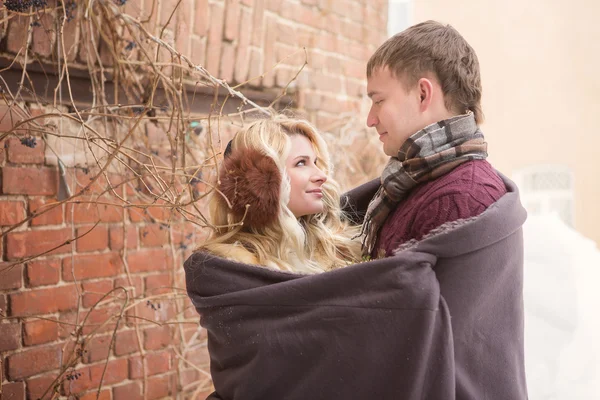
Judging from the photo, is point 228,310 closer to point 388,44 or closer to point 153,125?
point 388,44

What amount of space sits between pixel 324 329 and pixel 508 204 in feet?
1.75

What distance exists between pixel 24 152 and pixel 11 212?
211 mm

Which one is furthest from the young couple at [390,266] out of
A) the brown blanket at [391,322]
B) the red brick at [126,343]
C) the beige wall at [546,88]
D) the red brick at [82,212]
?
the beige wall at [546,88]

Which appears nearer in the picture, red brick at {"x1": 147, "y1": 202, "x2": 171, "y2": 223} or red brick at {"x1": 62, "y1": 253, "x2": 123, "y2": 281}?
red brick at {"x1": 62, "y1": 253, "x2": 123, "y2": 281}

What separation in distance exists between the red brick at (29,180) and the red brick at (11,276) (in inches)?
10.0

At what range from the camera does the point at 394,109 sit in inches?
67.9

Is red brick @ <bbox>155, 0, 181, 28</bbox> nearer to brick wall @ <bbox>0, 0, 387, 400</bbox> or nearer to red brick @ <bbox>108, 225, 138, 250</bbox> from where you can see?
brick wall @ <bbox>0, 0, 387, 400</bbox>

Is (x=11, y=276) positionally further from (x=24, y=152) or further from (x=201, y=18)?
(x=201, y=18)

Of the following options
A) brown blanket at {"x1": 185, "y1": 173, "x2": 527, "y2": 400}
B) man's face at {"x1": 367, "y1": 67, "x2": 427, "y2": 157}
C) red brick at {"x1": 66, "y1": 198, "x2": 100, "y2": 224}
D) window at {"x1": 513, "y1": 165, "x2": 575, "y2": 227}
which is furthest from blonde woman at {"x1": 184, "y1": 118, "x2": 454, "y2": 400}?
window at {"x1": 513, "y1": 165, "x2": 575, "y2": 227}

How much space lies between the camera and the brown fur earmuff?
1775 mm

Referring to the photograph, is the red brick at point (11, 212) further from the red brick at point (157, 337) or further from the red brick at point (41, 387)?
the red brick at point (157, 337)

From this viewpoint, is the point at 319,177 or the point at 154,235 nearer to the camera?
the point at 319,177

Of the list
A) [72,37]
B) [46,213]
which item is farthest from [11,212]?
[72,37]

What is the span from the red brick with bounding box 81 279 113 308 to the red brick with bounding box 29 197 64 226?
10.6 inches
